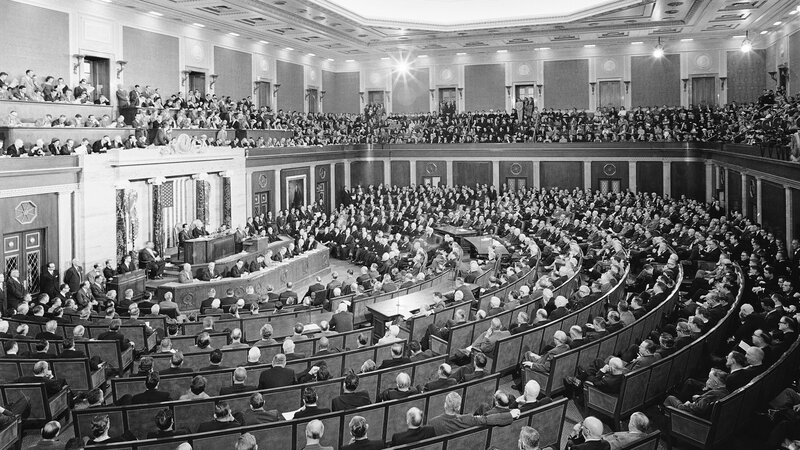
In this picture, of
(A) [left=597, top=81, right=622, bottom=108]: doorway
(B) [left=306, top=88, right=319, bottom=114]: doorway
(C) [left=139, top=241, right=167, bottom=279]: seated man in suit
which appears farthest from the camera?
(B) [left=306, top=88, right=319, bottom=114]: doorway

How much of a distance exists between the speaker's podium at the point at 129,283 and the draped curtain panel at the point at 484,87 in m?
27.2

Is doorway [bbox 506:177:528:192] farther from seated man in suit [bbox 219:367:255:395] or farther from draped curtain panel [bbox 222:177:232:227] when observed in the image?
seated man in suit [bbox 219:367:255:395]

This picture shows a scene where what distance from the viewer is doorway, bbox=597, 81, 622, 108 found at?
3856 centimetres

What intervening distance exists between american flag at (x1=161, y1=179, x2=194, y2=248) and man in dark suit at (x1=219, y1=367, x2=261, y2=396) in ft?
52.7

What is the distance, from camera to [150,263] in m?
20.0

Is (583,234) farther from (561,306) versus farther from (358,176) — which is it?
(358,176)

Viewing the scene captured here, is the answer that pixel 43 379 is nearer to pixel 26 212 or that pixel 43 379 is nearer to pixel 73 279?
pixel 73 279

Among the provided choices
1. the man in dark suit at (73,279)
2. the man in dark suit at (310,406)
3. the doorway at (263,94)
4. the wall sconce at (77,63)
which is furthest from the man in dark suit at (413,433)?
the doorway at (263,94)

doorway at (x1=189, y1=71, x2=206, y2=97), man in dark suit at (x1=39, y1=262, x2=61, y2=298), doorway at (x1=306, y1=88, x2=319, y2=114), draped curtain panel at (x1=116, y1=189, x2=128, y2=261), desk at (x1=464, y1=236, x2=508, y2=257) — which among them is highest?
doorway at (x1=306, y1=88, x2=319, y2=114)

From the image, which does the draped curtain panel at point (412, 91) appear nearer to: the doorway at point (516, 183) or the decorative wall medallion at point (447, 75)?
the decorative wall medallion at point (447, 75)

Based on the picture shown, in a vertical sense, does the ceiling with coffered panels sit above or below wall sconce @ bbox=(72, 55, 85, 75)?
above

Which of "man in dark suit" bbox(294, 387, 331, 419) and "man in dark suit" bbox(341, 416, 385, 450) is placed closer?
"man in dark suit" bbox(341, 416, 385, 450)

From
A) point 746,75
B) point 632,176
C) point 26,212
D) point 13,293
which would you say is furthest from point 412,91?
point 13,293

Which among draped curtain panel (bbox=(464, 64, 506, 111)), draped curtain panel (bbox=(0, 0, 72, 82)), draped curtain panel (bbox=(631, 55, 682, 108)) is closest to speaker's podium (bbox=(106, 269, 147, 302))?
draped curtain panel (bbox=(0, 0, 72, 82))
